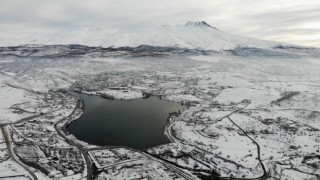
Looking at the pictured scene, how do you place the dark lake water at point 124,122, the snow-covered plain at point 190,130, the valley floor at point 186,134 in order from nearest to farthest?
the valley floor at point 186,134 < the snow-covered plain at point 190,130 < the dark lake water at point 124,122

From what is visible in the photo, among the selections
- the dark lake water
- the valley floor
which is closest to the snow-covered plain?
the valley floor

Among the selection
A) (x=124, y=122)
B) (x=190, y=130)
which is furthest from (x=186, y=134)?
(x=124, y=122)

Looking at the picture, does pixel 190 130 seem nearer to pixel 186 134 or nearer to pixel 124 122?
pixel 186 134

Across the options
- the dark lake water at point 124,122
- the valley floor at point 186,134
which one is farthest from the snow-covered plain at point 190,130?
the dark lake water at point 124,122

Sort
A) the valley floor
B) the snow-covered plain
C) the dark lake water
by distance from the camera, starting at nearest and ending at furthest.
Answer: the valley floor, the snow-covered plain, the dark lake water

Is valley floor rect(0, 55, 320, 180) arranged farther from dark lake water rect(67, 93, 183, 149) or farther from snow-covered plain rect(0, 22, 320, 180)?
dark lake water rect(67, 93, 183, 149)

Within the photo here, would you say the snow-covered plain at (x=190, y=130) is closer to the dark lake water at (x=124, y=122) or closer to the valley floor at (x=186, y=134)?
the valley floor at (x=186, y=134)

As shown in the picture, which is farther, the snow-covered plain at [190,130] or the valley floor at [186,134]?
the snow-covered plain at [190,130]

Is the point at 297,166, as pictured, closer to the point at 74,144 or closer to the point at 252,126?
the point at 252,126
